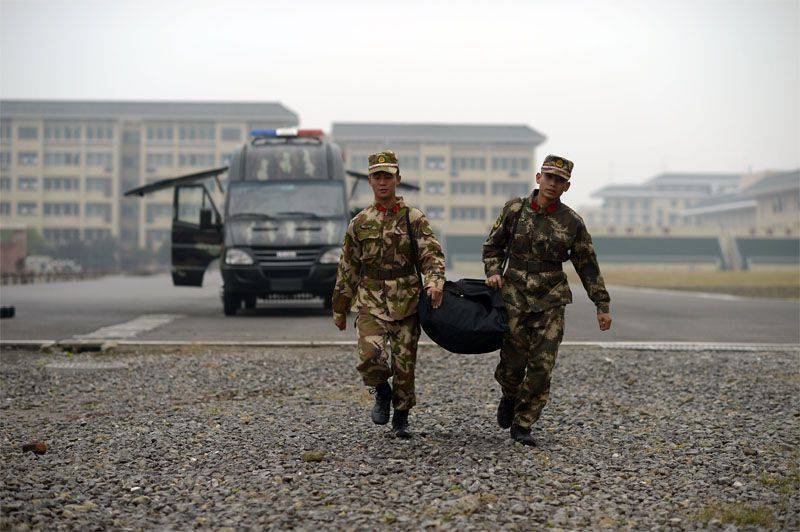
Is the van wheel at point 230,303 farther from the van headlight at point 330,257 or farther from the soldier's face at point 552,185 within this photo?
the soldier's face at point 552,185

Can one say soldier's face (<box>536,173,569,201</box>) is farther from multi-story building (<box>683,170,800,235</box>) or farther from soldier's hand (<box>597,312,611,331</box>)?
multi-story building (<box>683,170,800,235</box>)

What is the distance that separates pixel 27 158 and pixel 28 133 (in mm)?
2961

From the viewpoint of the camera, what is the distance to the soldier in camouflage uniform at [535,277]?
18.7 feet

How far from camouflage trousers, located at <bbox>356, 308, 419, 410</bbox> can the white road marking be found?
746 centimetres

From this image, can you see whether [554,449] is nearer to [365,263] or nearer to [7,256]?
[365,263]

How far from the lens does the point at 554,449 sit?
5703 mm

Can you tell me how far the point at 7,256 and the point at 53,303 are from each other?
3303 centimetres

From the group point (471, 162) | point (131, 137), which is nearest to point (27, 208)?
point (131, 137)

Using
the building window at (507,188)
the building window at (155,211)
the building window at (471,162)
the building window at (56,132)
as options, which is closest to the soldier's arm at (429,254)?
the building window at (507,188)

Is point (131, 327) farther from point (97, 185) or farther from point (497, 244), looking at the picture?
point (97, 185)

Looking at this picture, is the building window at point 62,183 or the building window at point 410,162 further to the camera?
the building window at point 410,162

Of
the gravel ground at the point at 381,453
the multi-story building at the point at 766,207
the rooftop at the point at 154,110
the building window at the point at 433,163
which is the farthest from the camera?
the building window at the point at 433,163

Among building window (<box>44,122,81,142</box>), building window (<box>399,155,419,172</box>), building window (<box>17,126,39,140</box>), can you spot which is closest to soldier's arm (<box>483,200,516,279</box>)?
building window (<box>399,155,419,172</box>)

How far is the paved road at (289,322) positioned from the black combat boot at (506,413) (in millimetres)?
6623
